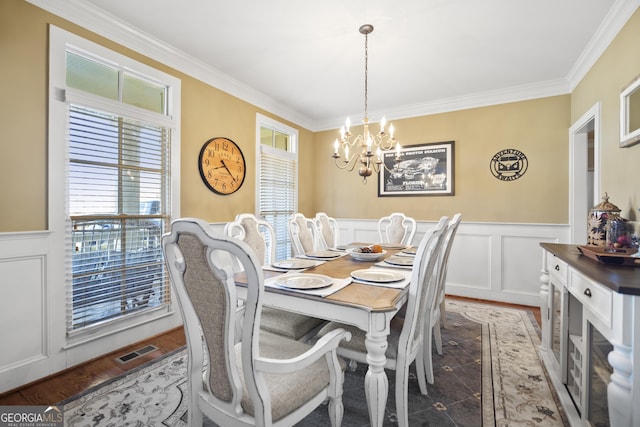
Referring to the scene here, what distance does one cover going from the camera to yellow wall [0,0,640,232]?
1829 millimetres

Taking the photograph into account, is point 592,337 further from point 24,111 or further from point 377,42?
point 24,111

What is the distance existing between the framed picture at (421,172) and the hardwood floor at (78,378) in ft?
10.8

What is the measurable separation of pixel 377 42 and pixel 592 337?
2.52m

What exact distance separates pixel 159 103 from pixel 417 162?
322cm

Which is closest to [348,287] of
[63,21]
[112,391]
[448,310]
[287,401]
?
[287,401]

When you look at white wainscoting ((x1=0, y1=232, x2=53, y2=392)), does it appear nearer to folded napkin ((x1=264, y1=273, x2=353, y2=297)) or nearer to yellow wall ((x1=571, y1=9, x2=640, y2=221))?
folded napkin ((x1=264, y1=273, x2=353, y2=297))

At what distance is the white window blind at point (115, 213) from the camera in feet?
6.95

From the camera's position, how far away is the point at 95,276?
2223 millimetres

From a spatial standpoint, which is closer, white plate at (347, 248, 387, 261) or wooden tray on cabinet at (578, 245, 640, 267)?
wooden tray on cabinet at (578, 245, 640, 267)

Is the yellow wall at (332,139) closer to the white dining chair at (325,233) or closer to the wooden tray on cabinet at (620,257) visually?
the wooden tray on cabinet at (620,257)

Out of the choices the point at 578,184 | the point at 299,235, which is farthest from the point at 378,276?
the point at 578,184

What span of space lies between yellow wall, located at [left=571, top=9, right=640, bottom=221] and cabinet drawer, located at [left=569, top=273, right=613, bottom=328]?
95 cm

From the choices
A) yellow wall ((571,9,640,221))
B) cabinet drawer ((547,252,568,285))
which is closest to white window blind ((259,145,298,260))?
cabinet drawer ((547,252,568,285))

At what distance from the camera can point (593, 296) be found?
1224mm
